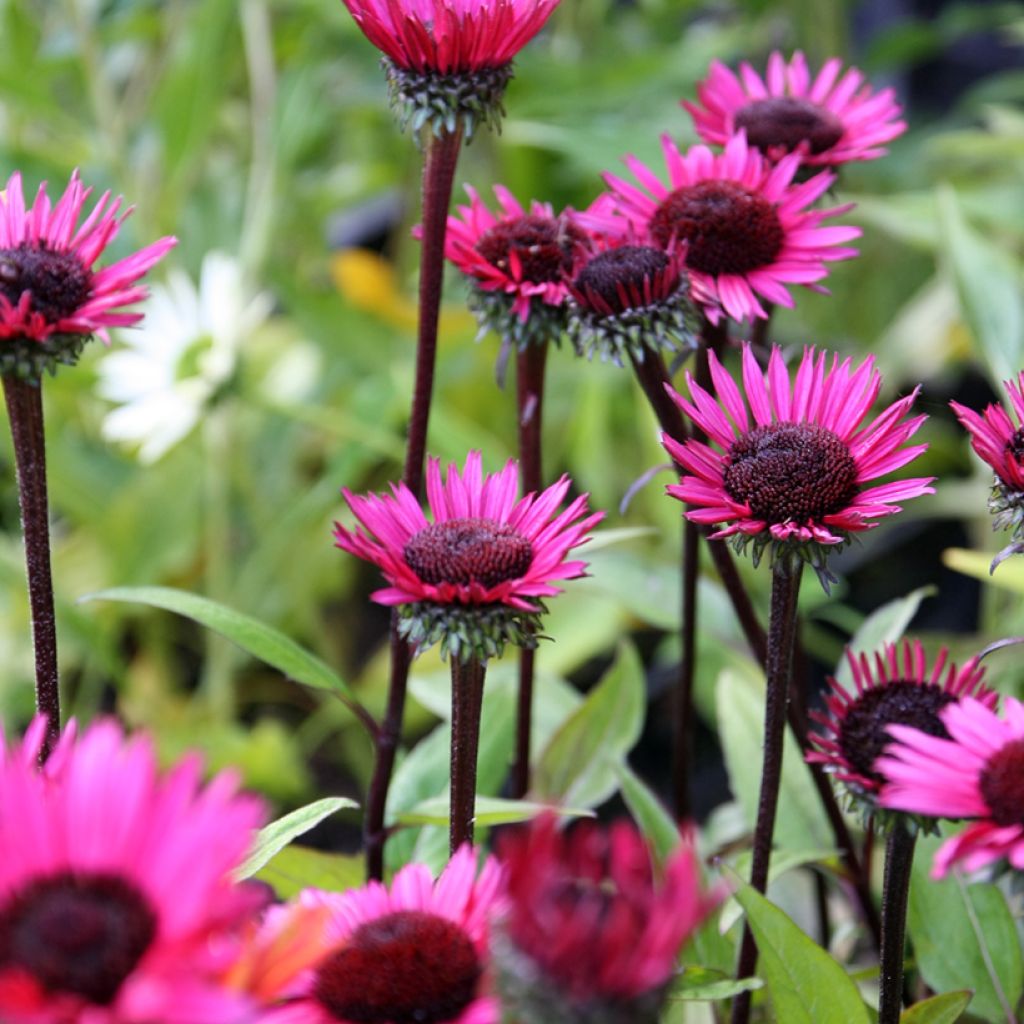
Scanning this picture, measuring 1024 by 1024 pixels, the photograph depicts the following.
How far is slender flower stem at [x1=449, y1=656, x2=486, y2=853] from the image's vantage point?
0.35 m

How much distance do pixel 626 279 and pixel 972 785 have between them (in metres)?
0.18

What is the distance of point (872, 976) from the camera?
1.57 feet

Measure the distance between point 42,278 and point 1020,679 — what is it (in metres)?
0.57

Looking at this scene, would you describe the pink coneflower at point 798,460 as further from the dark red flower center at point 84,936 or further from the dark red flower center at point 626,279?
the dark red flower center at point 84,936

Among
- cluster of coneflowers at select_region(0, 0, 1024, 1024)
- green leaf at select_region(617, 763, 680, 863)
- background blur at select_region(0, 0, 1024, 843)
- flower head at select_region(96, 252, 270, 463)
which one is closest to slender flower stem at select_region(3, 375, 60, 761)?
cluster of coneflowers at select_region(0, 0, 1024, 1024)

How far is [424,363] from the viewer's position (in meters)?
0.42

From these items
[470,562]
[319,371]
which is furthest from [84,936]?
[319,371]

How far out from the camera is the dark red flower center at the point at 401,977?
0.27 m

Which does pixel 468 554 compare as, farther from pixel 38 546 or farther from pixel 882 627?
pixel 882 627

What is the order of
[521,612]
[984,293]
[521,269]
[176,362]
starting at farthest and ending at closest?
1. [176,362]
2. [984,293]
3. [521,269]
4. [521,612]

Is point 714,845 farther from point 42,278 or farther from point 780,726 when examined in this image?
point 42,278

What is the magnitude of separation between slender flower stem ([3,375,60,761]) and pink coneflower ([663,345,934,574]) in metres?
0.17

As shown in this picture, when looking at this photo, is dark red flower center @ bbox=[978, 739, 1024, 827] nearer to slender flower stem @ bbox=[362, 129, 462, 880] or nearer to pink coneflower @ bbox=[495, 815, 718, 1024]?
pink coneflower @ bbox=[495, 815, 718, 1024]

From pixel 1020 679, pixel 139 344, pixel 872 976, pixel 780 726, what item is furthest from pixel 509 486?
pixel 139 344
